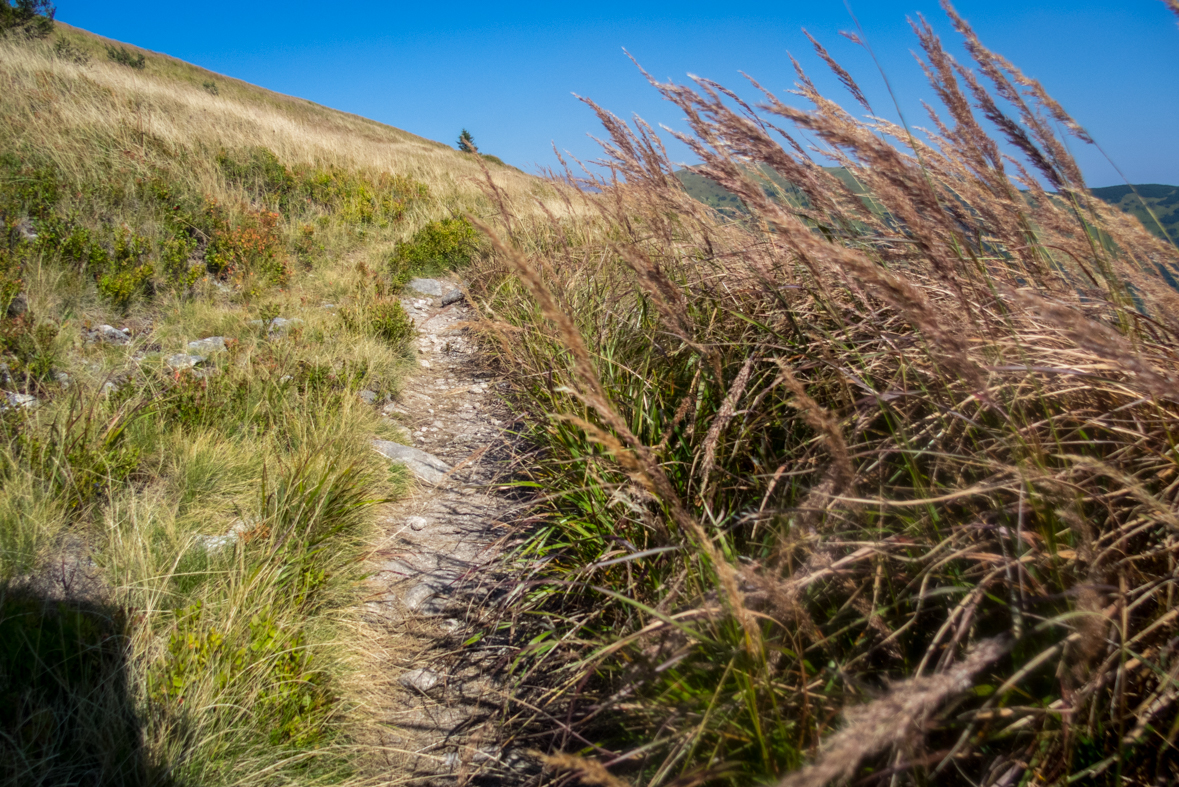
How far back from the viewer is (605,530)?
2049 millimetres

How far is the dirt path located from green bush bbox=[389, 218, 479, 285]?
3427 millimetres

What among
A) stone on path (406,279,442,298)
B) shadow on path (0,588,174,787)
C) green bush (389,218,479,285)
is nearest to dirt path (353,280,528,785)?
shadow on path (0,588,174,787)

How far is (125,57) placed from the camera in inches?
1299

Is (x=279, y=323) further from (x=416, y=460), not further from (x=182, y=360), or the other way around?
(x=416, y=460)

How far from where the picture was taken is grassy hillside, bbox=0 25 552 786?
1524mm

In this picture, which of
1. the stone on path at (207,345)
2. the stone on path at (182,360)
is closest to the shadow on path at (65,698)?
the stone on path at (182,360)

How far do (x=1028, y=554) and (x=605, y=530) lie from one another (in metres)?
1.26

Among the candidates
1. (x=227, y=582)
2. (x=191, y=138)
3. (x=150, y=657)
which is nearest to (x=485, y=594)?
(x=227, y=582)

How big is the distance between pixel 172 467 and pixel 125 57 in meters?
44.7

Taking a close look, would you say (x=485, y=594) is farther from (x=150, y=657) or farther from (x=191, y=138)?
(x=191, y=138)

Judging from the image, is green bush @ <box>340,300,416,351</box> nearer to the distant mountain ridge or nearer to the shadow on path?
the distant mountain ridge

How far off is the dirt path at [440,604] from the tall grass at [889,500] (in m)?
0.16

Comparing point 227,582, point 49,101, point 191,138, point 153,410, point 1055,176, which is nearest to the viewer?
point 1055,176

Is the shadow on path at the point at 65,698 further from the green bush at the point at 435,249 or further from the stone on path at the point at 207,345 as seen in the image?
the green bush at the point at 435,249
